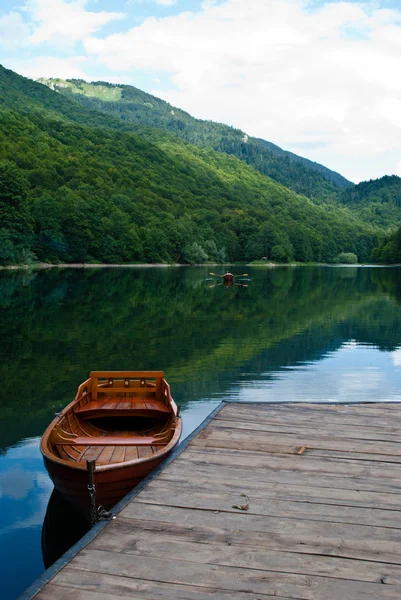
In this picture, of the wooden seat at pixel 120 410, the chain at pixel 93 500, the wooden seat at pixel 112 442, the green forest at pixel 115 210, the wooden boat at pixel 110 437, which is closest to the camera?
the chain at pixel 93 500

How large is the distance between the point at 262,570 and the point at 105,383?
758cm

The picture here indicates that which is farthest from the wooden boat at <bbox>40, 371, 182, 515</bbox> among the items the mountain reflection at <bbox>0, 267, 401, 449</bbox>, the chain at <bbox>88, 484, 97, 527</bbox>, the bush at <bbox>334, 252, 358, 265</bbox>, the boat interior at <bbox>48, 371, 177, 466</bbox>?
the bush at <bbox>334, 252, 358, 265</bbox>

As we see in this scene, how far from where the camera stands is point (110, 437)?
30.4 ft

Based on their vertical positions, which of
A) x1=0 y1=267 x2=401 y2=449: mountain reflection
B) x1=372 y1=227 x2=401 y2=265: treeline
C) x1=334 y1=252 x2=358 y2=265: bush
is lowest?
x1=0 y1=267 x2=401 y2=449: mountain reflection

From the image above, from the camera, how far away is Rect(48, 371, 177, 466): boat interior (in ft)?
27.7

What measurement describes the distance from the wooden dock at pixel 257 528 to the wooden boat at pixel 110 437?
705mm

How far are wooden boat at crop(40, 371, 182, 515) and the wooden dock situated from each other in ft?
2.31

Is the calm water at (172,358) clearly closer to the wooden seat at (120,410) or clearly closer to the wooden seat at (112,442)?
the wooden seat at (112,442)

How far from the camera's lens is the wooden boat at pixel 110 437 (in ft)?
23.7

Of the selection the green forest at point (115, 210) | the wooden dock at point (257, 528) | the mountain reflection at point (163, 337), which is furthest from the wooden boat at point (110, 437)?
the green forest at point (115, 210)

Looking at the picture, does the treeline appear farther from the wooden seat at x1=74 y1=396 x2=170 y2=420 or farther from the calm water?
the wooden seat at x1=74 y1=396 x2=170 y2=420

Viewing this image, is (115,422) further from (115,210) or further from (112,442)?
(115,210)

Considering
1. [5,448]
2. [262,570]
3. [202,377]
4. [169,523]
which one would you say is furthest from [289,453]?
[202,377]

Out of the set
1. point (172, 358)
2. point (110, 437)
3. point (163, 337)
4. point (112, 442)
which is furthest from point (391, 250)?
point (112, 442)
